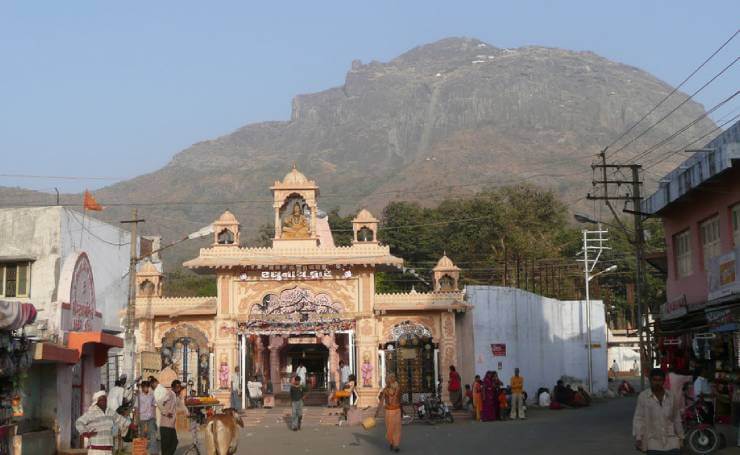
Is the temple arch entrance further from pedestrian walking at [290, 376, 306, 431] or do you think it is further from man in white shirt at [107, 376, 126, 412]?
man in white shirt at [107, 376, 126, 412]

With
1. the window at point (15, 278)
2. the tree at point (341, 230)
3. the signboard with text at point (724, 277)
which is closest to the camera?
the signboard with text at point (724, 277)

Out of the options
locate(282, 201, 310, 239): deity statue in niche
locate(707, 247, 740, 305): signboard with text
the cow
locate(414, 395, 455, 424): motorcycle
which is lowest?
locate(414, 395, 455, 424): motorcycle

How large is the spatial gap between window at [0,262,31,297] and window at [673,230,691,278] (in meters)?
17.5

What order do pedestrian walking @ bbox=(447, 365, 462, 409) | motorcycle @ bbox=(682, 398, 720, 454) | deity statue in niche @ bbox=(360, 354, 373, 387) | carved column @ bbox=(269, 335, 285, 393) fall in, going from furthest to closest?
1. carved column @ bbox=(269, 335, 285, 393)
2. deity statue in niche @ bbox=(360, 354, 373, 387)
3. pedestrian walking @ bbox=(447, 365, 462, 409)
4. motorcycle @ bbox=(682, 398, 720, 454)

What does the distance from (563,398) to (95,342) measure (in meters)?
20.4

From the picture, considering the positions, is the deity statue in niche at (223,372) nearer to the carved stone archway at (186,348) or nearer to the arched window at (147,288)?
the carved stone archway at (186,348)

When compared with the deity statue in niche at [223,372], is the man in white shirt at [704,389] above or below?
below

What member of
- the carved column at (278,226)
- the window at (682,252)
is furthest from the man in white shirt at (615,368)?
the window at (682,252)

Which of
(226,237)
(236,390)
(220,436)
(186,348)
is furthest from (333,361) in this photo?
(220,436)

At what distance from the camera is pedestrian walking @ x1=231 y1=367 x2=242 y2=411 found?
3387cm

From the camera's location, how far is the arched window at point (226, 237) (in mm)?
35344

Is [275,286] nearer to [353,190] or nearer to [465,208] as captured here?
[465,208]

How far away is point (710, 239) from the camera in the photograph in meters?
25.0

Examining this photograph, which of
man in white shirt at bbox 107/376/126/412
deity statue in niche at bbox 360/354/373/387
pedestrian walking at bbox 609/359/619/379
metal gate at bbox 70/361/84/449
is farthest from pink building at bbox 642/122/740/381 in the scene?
pedestrian walking at bbox 609/359/619/379
